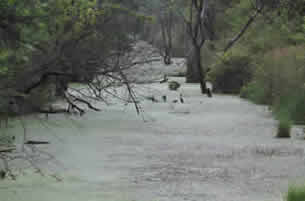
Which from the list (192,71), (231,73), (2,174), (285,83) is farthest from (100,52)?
(192,71)

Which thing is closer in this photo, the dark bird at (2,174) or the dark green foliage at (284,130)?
the dark bird at (2,174)

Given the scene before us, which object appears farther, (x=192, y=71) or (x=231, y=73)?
(x=192, y=71)

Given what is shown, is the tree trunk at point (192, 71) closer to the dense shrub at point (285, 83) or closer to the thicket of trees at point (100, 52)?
the thicket of trees at point (100, 52)

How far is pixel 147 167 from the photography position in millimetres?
6488

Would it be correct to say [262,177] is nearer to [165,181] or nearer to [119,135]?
[165,181]

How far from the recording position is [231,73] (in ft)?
57.5

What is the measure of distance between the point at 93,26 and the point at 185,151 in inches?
83.2

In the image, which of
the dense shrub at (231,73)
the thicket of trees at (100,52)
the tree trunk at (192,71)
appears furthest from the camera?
the tree trunk at (192,71)

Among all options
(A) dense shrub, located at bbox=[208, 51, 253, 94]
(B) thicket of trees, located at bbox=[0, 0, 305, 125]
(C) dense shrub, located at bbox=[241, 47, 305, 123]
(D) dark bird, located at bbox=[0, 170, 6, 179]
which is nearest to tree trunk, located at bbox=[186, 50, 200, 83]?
(B) thicket of trees, located at bbox=[0, 0, 305, 125]

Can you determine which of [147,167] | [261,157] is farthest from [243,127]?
[147,167]

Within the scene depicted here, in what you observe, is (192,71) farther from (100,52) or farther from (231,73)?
(100,52)

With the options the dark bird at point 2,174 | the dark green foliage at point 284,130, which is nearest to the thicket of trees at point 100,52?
the dark bird at point 2,174

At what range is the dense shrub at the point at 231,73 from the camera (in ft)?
56.5

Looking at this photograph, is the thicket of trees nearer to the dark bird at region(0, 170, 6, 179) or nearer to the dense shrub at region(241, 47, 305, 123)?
the dense shrub at region(241, 47, 305, 123)
